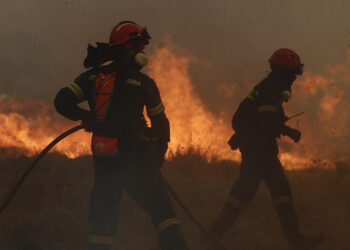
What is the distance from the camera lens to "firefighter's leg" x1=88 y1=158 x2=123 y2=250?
3.62 m

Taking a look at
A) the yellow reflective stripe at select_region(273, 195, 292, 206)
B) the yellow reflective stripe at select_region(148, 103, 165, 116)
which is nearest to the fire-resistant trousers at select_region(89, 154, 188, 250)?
the yellow reflective stripe at select_region(148, 103, 165, 116)

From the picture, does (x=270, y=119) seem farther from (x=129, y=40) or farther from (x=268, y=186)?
(x=129, y=40)

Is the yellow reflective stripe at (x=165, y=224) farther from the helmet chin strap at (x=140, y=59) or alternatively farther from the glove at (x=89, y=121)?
the helmet chin strap at (x=140, y=59)

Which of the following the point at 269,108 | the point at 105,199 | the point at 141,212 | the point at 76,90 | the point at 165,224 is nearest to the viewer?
the point at 165,224

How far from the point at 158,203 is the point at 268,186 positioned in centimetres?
198

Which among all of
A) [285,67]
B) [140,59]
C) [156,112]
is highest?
[285,67]

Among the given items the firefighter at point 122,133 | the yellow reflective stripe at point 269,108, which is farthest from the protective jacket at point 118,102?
the yellow reflective stripe at point 269,108

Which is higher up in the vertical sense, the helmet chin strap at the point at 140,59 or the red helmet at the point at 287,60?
the red helmet at the point at 287,60

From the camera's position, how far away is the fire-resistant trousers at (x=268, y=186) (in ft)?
16.6

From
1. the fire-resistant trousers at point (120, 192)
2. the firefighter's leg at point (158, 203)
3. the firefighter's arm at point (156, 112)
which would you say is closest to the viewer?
the firefighter's leg at point (158, 203)

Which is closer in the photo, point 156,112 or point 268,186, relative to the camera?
point 156,112

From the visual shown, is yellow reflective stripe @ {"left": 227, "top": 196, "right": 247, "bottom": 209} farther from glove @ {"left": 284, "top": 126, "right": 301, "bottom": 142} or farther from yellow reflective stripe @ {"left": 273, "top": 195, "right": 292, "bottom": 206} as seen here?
glove @ {"left": 284, "top": 126, "right": 301, "bottom": 142}

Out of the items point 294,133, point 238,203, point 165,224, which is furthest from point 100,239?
point 294,133

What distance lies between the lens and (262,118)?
5.05 m
